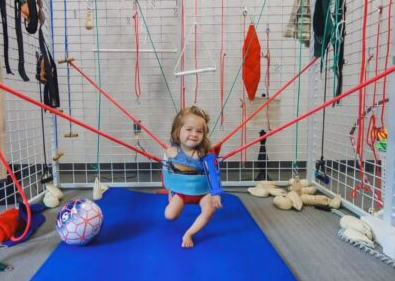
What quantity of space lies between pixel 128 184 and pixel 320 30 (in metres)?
1.74

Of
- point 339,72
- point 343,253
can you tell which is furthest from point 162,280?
point 339,72

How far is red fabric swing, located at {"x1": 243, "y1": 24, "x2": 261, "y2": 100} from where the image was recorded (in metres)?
2.51

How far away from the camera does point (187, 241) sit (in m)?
1.48

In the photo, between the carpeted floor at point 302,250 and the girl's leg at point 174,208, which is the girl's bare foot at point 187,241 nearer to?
the girl's leg at point 174,208

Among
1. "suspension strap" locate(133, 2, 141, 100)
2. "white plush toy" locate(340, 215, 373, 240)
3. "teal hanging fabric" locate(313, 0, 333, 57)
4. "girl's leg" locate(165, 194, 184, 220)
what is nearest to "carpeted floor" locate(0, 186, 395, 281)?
"white plush toy" locate(340, 215, 373, 240)

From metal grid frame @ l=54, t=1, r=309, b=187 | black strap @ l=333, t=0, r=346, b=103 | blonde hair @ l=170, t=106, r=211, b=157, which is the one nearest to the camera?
blonde hair @ l=170, t=106, r=211, b=157

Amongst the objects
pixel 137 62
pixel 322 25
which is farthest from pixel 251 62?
pixel 137 62

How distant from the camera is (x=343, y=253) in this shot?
1470 millimetres

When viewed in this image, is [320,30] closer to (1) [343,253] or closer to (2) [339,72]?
(2) [339,72]

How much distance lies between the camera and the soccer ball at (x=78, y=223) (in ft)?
4.70

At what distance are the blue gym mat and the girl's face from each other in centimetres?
44

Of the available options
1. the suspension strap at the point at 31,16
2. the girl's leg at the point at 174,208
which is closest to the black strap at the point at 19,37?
the suspension strap at the point at 31,16

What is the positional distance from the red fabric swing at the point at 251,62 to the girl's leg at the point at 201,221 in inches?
46.5

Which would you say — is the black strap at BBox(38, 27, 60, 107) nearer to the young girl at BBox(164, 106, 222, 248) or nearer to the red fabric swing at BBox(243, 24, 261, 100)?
the young girl at BBox(164, 106, 222, 248)
